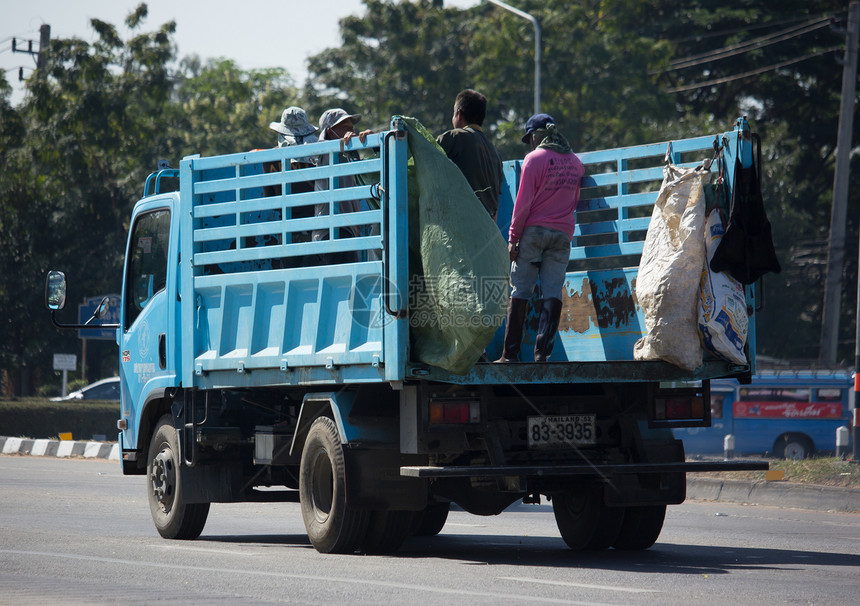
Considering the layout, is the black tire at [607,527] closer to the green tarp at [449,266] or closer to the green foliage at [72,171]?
the green tarp at [449,266]

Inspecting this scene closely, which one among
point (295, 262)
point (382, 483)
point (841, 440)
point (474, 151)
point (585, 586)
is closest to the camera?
point (585, 586)

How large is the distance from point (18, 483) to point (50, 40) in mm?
21738

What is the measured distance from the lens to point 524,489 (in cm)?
757

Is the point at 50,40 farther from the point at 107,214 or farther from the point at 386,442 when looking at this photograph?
the point at 386,442

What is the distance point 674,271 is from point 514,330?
107 cm

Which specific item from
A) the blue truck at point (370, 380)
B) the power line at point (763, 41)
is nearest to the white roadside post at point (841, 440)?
the blue truck at point (370, 380)

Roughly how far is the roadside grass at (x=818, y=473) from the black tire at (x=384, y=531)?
20.9 feet

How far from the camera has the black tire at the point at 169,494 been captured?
9492mm

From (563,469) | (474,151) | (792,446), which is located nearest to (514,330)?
(563,469)

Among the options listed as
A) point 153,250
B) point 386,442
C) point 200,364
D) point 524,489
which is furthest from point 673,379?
point 153,250

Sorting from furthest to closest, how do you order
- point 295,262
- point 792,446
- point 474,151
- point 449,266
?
point 792,446, point 295,262, point 474,151, point 449,266

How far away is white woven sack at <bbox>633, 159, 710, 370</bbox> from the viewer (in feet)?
26.3

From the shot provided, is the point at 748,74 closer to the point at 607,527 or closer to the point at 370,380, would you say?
the point at 607,527

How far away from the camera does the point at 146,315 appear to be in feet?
33.1
